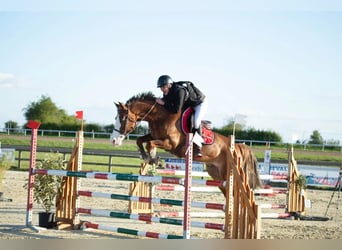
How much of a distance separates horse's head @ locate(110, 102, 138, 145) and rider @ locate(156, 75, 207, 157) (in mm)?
359

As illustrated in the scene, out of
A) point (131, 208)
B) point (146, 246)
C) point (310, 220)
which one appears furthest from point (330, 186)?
point (146, 246)

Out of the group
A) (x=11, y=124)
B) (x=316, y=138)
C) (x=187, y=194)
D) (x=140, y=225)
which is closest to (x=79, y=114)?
(x=140, y=225)

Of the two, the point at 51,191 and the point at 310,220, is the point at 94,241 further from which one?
the point at 310,220

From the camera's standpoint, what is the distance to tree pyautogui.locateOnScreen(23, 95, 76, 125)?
23531 mm

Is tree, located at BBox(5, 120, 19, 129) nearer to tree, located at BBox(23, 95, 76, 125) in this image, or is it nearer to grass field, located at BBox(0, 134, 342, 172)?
grass field, located at BBox(0, 134, 342, 172)

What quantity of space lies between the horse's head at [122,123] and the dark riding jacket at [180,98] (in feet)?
1.32

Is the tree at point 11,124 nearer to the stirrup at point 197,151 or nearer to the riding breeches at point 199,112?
the stirrup at point 197,151

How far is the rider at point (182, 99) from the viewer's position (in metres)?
6.33

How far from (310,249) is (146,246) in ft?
4.58

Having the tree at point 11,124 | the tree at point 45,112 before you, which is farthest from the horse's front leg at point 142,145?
the tree at point 45,112

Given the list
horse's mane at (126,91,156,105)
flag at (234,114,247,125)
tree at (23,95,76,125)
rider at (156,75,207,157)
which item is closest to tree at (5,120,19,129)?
tree at (23,95,76,125)

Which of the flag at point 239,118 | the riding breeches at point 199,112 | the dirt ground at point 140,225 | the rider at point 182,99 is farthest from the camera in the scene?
the flag at point 239,118

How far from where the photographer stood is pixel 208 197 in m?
11.1

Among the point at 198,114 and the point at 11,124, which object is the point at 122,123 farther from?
the point at 11,124
